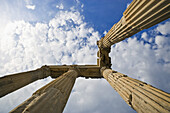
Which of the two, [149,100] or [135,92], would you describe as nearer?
[149,100]

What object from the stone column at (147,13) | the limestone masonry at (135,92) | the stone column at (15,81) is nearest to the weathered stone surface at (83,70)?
the stone column at (15,81)

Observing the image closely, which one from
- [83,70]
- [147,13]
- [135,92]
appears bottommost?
[83,70]

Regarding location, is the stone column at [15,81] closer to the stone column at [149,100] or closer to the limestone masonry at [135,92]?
the limestone masonry at [135,92]

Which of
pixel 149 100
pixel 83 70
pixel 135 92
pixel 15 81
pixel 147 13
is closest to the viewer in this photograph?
pixel 149 100

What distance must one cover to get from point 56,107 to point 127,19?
19.4 feet

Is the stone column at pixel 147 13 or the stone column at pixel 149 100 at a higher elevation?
the stone column at pixel 147 13

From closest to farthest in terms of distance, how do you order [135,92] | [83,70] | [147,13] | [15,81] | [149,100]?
[149,100] < [147,13] < [135,92] < [15,81] < [83,70]

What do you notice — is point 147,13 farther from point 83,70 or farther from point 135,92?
point 83,70

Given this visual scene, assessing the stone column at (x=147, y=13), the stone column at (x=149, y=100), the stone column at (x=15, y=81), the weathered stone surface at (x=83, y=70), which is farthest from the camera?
the weathered stone surface at (x=83, y=70)

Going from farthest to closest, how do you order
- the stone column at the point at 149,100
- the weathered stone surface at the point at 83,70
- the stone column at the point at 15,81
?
the weathered stone surface at the point at 83,70 < the stone column at the point at 15,81 < the stone column at the point at 149,100

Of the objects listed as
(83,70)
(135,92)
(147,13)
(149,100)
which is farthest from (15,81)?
(147,13)

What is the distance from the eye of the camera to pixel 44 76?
10.8 m

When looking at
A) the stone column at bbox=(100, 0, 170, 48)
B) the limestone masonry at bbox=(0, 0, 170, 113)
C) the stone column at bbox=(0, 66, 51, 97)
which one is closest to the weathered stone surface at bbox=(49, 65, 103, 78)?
the stone column at bbox=(0, 66, 51, 97)

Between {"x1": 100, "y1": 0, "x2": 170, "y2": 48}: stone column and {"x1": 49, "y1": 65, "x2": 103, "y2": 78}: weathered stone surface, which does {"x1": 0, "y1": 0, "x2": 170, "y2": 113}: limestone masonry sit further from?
{"x1": 49, "y1": 65, "x2": 103, "y2": 78}: weathered stone surface
